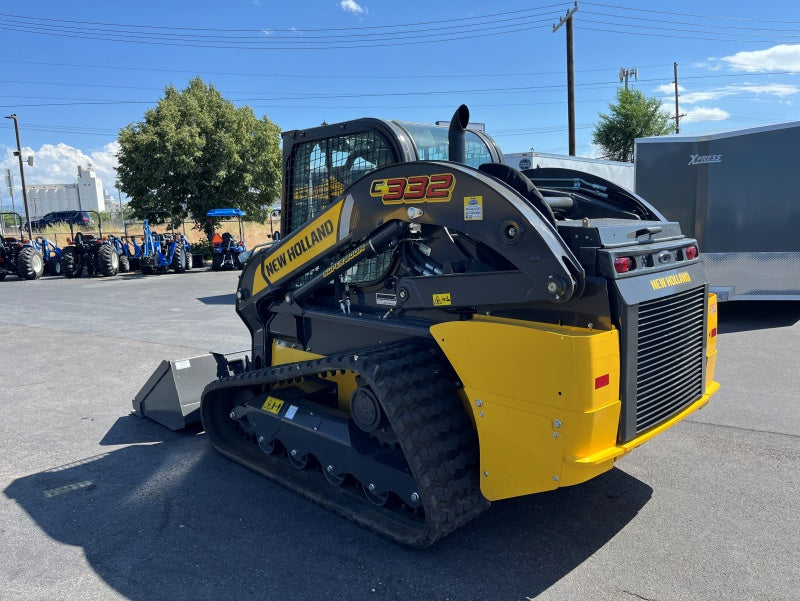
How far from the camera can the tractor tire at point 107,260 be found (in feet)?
64.8

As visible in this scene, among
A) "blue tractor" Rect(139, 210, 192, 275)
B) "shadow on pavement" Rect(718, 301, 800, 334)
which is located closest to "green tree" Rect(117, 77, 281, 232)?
"blue tractor" Rect(139, 210, 192, 275)

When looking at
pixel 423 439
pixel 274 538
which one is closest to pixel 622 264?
pixel 423 439

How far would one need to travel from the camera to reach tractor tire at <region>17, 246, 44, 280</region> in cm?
2005

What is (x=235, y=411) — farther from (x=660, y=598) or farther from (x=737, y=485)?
(x=737, y=485)

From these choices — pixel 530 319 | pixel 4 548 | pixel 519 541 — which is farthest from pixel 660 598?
pixel 4 548

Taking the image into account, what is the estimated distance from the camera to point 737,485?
3.85 m

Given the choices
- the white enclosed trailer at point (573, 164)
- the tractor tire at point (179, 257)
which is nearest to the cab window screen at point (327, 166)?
the white enclosed trailer at point (573, 164)

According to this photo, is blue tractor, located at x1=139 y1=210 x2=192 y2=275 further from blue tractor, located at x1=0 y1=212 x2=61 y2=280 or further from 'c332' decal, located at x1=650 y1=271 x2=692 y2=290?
'c332' decal, located at x1=650 y1=271 x2=692 y2=290

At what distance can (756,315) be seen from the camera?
32.1 feet

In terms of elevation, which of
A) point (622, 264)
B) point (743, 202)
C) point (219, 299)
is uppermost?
point (743, 202)

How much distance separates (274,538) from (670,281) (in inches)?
97.5

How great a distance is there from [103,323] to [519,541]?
9449 millimetres

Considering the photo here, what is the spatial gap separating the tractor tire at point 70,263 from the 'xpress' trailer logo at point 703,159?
18.5 m

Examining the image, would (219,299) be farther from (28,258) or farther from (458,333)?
(458,333)
